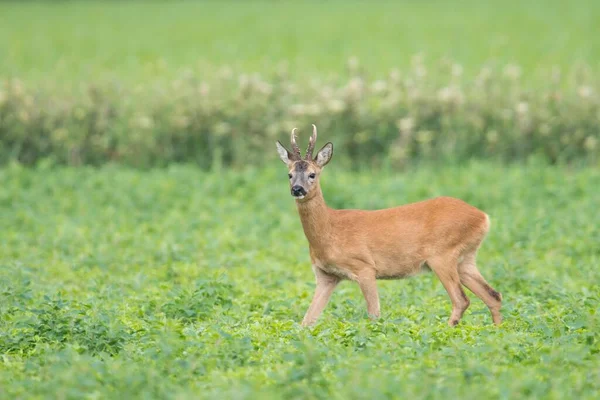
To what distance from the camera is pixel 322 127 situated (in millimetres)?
16344

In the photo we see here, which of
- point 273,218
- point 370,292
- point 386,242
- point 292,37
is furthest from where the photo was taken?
point 292,37

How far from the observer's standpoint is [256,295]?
30.8ft

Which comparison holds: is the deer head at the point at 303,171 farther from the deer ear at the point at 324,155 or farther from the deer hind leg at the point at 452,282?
the deer hind leg at the point at 452,282

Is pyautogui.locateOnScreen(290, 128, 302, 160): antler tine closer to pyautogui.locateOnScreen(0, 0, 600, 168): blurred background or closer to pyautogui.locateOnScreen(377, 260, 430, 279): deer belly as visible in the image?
pyautogui.locateOnScreen(377, 260, 430, 279): deer belly

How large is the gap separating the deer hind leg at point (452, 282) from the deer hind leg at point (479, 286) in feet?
0.58

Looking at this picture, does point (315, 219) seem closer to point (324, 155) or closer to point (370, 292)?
point (324, 155)

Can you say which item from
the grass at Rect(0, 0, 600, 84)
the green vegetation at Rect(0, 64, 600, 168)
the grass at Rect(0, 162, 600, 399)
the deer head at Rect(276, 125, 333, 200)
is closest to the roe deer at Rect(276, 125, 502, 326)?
the deer head at Rect(276, 125, 333, 200)

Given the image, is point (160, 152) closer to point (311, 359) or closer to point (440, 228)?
point (440, 228)

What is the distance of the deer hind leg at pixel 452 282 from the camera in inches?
328

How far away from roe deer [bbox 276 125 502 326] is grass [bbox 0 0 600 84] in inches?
373

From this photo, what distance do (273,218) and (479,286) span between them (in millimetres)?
4916

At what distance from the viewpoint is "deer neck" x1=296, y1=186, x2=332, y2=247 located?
8.55m

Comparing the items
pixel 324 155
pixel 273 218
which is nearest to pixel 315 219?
pixel 324 155

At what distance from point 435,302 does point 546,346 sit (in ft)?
7.92
